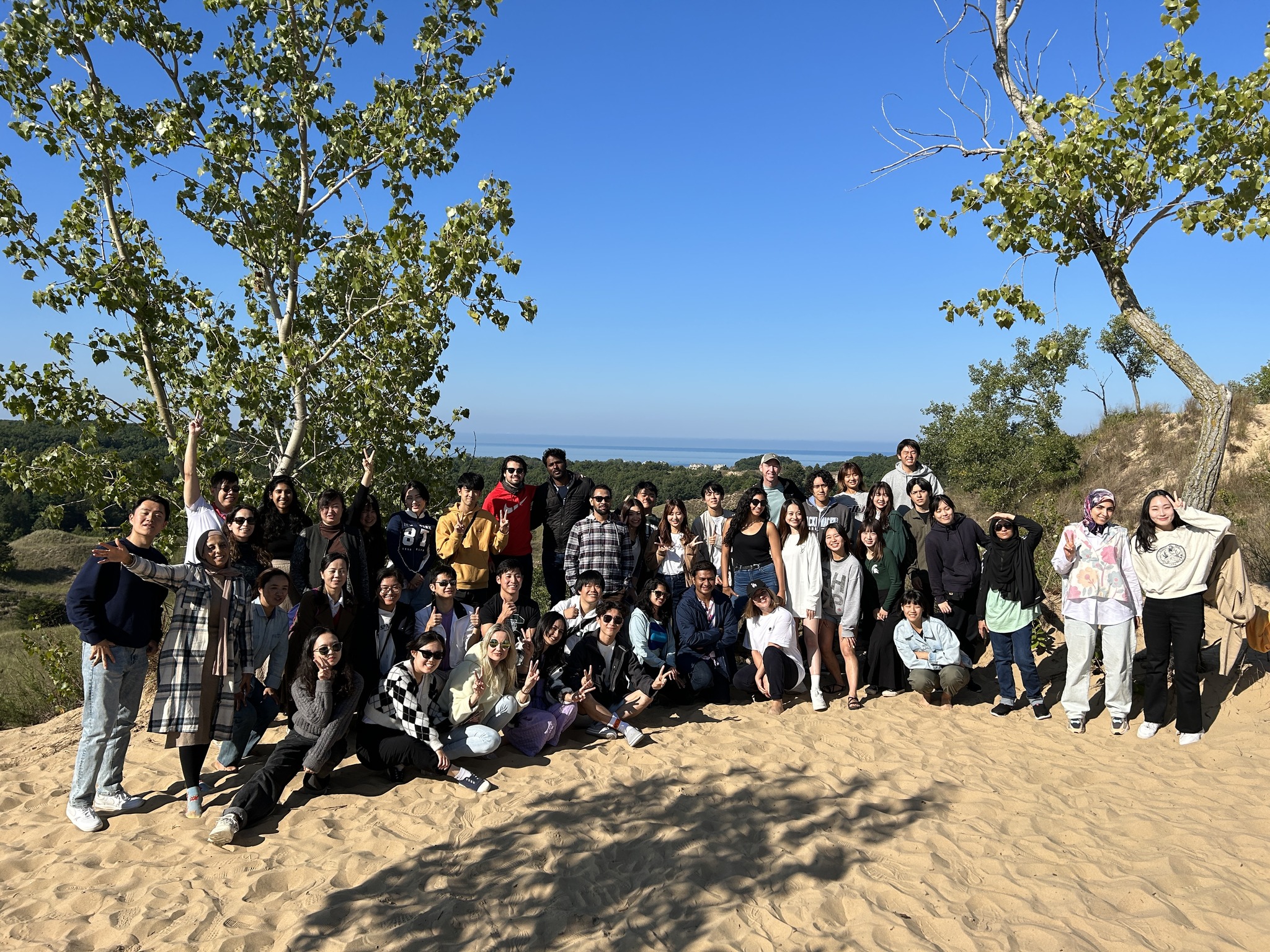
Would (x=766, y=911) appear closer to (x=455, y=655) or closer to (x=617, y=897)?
(x=617, y=897)

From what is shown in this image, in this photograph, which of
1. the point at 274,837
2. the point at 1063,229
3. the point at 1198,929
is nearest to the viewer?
the point at 1198,929

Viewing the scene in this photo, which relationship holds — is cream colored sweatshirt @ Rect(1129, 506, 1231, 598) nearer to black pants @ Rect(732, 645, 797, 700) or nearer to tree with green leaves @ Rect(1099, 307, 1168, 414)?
black pants @ Rect(732, 645, 797, 700)

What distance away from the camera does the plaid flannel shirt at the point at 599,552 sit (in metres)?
7.27

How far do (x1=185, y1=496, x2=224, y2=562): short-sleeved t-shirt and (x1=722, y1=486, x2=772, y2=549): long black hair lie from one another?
14.7 ft

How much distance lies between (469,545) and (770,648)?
116 inches

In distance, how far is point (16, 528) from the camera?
131ft

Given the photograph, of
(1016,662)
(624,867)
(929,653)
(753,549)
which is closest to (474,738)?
(624,867)

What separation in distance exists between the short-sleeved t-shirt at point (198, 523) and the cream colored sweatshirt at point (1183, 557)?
724 cm

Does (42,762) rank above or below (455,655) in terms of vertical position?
below

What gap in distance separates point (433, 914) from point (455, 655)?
2.25m

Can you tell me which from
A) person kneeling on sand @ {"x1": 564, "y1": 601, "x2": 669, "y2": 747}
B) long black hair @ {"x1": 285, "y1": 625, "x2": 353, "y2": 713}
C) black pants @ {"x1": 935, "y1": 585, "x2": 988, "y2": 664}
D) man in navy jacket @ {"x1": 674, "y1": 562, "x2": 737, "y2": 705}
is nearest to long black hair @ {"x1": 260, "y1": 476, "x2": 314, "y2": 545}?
long black hair @ {"x1": 285, "y1": 625, "x2": 353, "y2": 713}

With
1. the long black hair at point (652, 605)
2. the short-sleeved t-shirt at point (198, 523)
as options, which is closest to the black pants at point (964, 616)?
the long black hair at point (652, 605)

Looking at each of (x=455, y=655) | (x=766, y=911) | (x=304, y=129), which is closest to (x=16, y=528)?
(x=304, y=129)

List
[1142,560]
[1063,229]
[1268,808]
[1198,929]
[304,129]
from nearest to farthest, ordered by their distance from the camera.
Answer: [1198,929] → [1268,808] → [1142,560] → [1063,229] → [304,129]
